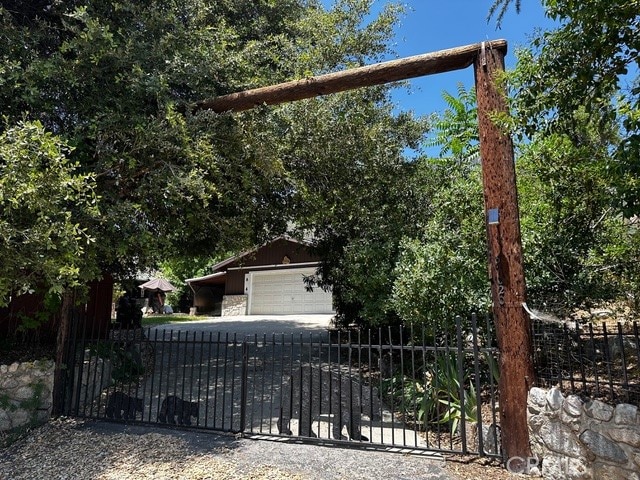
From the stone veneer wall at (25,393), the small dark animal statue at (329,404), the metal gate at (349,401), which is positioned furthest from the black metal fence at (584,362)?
the stone veneer wall at (25,393)

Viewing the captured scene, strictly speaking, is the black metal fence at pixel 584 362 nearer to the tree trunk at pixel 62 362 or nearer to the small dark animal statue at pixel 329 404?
the small dark animal statue at pixel 329 404

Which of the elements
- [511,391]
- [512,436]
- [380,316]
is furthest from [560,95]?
[380,316]

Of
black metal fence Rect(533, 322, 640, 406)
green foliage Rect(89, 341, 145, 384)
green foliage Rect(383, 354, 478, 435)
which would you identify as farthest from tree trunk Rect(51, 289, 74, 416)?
black metal fence Rect(533, 322, 640, 406)

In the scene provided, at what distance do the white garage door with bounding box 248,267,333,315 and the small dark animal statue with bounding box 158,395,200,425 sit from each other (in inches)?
569

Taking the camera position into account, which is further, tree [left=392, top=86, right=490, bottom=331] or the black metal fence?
tree [left=392, top=86, right=490, bottom=331]

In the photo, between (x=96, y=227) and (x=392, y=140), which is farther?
(x=392, y=140)

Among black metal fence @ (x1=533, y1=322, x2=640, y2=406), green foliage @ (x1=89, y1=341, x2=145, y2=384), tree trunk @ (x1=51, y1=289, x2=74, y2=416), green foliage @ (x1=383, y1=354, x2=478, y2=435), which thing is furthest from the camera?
green foliage @ (x1=89, y1=341, x2=145, y2=384)

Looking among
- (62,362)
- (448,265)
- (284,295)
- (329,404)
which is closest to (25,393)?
(62,362)

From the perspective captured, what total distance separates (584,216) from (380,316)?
3.65 m

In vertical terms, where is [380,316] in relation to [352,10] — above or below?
below

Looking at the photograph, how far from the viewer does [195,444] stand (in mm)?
5277

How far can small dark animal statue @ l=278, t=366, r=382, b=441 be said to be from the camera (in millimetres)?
5309

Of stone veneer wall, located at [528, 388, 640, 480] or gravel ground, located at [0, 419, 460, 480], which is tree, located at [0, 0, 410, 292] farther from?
stone veneer wall, located at [528, 388, 640, 480]

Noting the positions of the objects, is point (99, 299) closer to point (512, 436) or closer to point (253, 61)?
point (253, 61)
